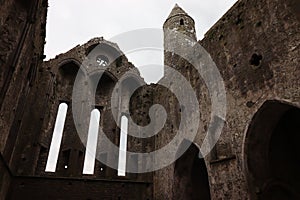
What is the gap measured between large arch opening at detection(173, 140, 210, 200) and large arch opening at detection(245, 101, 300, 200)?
8.68 feet

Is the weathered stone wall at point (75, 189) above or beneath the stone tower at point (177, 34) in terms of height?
beneath

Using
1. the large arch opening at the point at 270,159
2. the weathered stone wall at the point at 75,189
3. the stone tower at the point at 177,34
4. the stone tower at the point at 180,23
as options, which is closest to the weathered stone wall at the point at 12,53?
the weathered stone wall at the point at 75,189

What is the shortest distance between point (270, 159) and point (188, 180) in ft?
11.2

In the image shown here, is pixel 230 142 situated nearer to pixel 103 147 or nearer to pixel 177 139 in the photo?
pixel 177 139

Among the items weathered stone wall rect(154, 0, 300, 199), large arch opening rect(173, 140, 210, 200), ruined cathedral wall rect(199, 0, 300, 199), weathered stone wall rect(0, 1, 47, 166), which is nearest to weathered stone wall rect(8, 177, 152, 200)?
weathered stone wall rect(0, 1, 47, 166)

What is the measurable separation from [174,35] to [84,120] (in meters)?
6.51

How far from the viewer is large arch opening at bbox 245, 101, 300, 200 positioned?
17.1ft

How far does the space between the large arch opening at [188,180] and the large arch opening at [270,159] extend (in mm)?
2646

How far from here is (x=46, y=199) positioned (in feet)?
26.6

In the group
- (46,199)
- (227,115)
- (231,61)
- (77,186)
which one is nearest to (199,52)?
(231,61)

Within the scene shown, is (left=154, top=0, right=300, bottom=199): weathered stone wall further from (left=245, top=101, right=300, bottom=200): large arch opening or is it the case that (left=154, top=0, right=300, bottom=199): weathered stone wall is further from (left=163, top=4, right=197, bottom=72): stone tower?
(left=163, top=4, right=197, bottom=72): stone tower

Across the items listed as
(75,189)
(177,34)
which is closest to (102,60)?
(177,34)

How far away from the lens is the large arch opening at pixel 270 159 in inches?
206

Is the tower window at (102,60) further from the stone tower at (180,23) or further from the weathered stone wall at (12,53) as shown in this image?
the weathered stone wall at (12,53)
